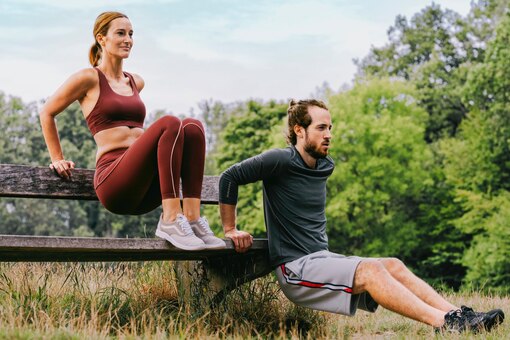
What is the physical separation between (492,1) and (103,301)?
31.4 m

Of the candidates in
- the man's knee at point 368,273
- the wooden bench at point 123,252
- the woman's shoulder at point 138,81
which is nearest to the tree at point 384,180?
the woman's shoulder at point 138,81

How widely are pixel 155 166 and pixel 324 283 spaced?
123 centimetres

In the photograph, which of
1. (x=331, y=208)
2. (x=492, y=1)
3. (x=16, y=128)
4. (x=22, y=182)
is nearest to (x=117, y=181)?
(x=22, y=182)

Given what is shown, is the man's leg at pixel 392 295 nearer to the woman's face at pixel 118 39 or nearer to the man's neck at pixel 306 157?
the man's neck at pixel 306 157

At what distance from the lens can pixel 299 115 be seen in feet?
15.4

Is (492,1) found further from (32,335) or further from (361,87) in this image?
(32,335)

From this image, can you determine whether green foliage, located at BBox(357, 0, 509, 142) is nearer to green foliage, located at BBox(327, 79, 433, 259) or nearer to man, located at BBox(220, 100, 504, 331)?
green foliage, located at BBox(327, 79, 433, 259)

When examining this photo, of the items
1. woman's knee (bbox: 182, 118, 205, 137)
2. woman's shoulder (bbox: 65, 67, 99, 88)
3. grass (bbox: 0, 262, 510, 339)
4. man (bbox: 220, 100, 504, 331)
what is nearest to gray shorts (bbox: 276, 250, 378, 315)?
man (bbox: 220, 100, 504, 331)

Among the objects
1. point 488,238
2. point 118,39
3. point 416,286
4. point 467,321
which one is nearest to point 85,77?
point 118,39

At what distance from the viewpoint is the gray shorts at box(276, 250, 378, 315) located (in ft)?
13.8

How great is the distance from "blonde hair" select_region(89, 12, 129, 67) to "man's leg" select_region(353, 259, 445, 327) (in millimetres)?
2217

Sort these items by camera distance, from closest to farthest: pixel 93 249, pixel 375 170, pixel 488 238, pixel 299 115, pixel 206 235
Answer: pixel 93 249 < pixel 206 235 < pixel 299 115 < pixel 488 238 < pixel 375 170

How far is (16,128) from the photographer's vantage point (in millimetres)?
37906

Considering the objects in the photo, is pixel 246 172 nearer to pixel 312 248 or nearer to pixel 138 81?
pixel 312 248
